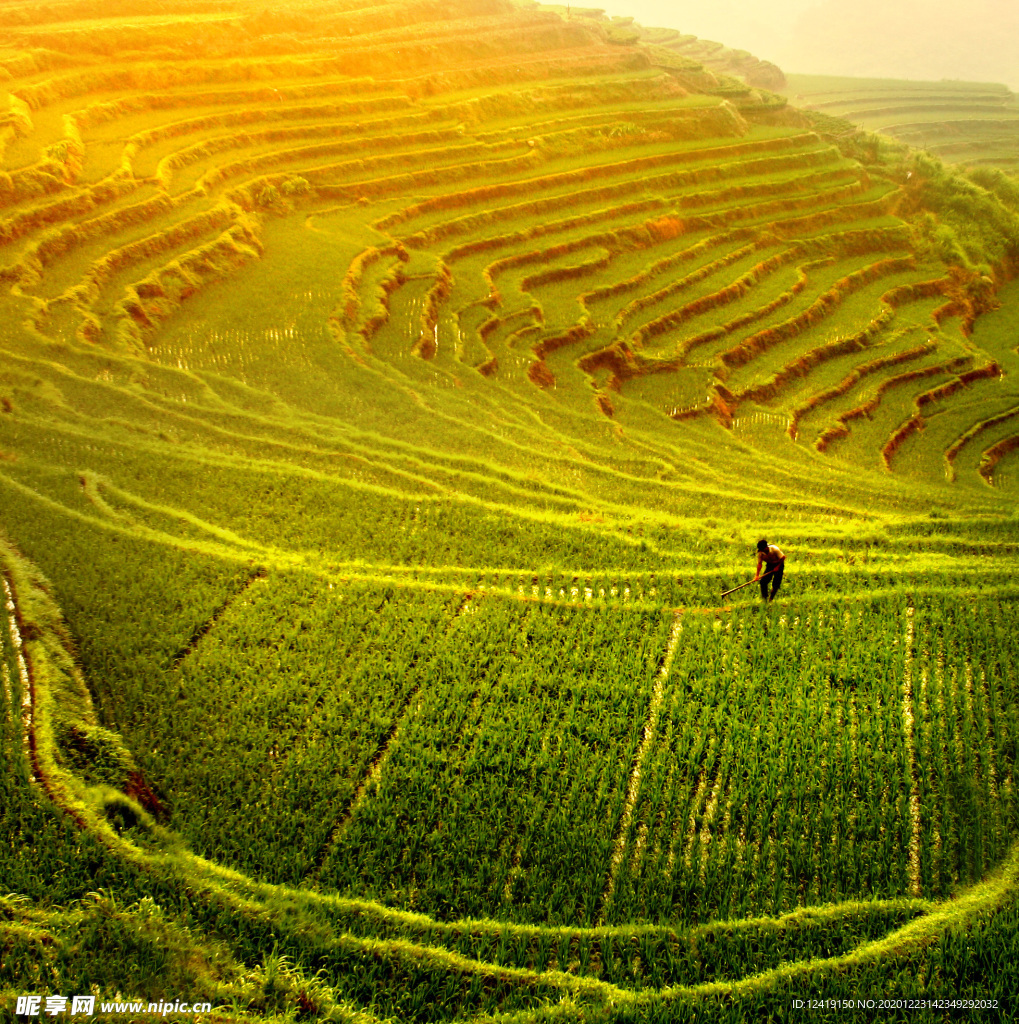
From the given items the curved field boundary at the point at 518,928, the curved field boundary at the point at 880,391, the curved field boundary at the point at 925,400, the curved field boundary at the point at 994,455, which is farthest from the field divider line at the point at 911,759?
the curved field boundary at the point at 994,455

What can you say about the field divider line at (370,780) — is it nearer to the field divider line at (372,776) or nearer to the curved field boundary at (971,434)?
the field divider line at (372,776)

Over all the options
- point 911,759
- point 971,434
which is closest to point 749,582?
point 911,759

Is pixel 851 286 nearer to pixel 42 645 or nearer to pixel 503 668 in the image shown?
pixel 503 668

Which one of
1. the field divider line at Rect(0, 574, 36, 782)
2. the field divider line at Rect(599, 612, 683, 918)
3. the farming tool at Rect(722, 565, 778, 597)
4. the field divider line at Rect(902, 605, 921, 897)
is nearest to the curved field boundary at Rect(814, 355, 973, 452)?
the field divider line at Rect(902, 605, 921, 897)

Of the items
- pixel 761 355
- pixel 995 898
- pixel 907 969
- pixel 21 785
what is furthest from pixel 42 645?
pixel 761 355

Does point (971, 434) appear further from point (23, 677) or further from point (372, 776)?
point (23, 677)
